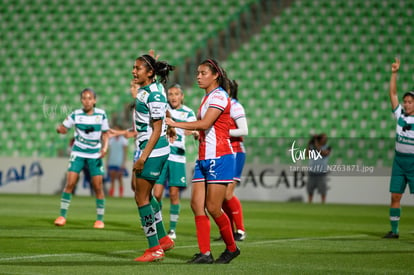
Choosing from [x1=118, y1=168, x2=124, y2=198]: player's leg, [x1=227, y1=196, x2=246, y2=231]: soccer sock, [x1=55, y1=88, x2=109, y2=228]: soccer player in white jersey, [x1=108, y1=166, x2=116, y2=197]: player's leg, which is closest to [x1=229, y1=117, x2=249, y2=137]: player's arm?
[x1=227, y1=196, x2=246, y2=231]: soccer sock

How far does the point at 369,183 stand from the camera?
21719 millimetres

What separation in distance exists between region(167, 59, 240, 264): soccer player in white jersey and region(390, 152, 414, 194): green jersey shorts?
4573 mm

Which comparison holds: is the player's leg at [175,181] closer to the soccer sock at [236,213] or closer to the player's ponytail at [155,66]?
the soccer sock at [236,213]

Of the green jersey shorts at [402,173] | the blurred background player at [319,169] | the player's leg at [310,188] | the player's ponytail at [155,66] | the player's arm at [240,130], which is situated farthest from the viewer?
the player's leg at [310,188]

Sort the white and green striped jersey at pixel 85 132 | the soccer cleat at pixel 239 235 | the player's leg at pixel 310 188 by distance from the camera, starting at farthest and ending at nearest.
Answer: the player's leg at pixel 310 188, the white and green striped jersey at pixel 85 132, the soccer cleat at pixel 239 235

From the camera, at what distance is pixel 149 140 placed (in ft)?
25.9

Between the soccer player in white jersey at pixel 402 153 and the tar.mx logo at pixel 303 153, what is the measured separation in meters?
9.47

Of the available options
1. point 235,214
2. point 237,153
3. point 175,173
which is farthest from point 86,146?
point 235,214

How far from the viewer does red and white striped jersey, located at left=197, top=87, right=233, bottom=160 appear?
7844 mm

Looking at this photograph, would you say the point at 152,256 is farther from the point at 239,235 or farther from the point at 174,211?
the point at 174,211

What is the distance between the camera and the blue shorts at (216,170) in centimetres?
780

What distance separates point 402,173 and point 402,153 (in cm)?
31

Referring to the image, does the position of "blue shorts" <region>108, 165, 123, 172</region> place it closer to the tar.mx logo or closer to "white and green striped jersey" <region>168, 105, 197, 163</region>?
the tar.mx logo

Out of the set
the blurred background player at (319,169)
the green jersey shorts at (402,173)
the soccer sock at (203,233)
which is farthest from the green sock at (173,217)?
the blurred background player at (319,169)
